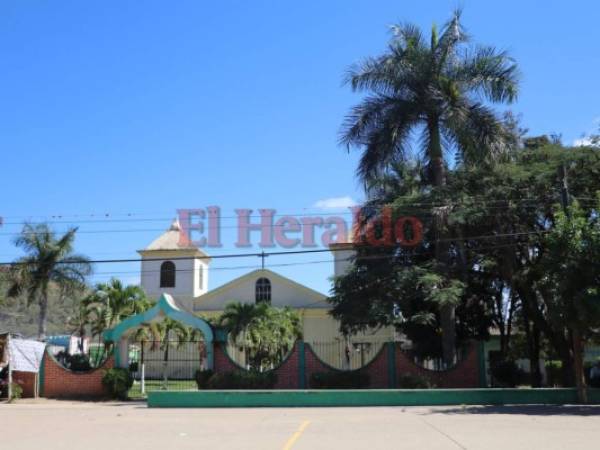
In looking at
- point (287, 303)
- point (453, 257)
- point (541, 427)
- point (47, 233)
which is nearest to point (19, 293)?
point (47, 233)

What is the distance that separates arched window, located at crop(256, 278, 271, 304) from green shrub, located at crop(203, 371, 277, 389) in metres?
24.8

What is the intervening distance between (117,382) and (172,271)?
28.5m

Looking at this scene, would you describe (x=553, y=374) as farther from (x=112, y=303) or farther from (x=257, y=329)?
(x=112, y=303)

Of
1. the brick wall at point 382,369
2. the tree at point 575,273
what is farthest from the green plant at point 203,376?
the tree at point 575,273

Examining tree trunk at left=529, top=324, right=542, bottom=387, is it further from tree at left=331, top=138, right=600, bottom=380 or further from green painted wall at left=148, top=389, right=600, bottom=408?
green painted wall at left=148, top=389, right=600, bottom=408

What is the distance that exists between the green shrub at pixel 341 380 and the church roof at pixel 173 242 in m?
30.0

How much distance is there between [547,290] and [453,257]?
793 centimetres

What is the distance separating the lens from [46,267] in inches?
1449

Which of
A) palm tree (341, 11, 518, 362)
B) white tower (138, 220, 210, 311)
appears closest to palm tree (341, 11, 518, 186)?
palm tree (341, 11, 518, 362)

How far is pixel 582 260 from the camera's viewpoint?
65.2 ft

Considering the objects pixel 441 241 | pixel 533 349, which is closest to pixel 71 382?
pixel 441 241

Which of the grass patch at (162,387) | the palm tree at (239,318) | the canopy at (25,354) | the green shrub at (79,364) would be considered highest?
the palm tree at (239,318)

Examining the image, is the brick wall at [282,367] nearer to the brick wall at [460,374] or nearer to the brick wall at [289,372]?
the brick wall at [289,372]

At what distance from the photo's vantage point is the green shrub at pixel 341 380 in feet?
83.9
